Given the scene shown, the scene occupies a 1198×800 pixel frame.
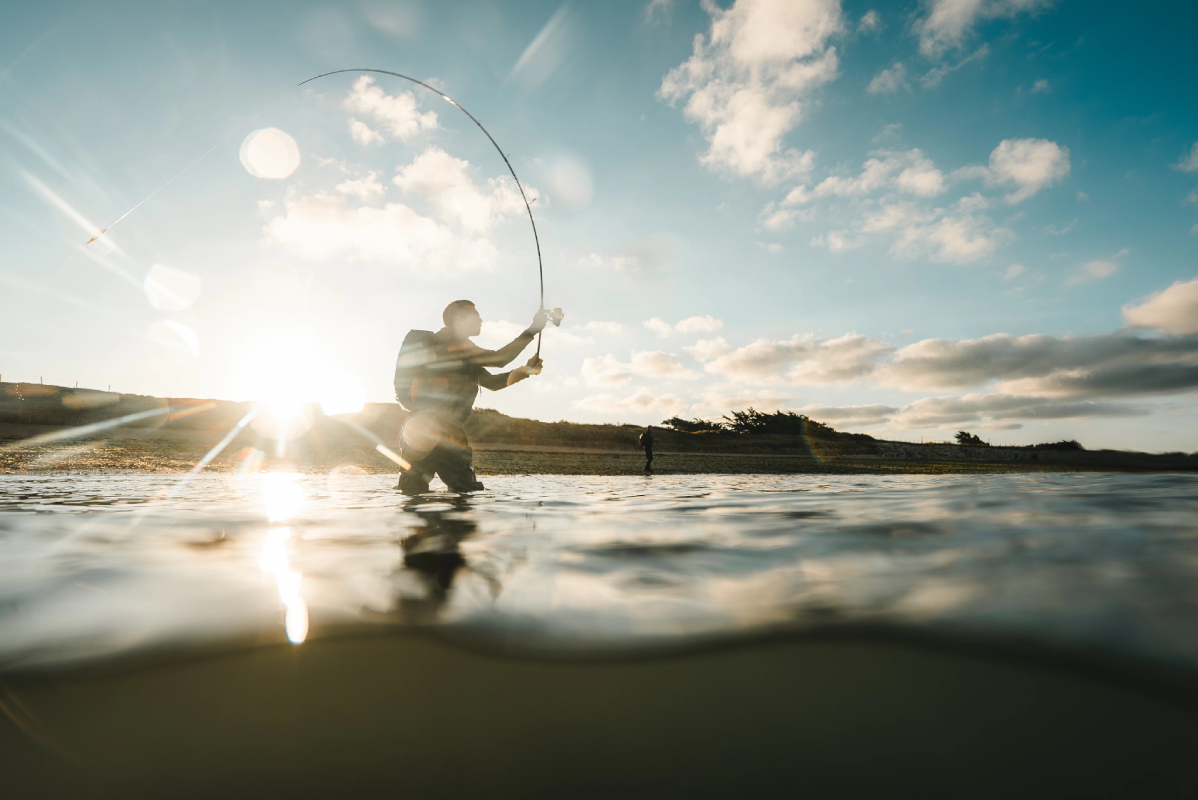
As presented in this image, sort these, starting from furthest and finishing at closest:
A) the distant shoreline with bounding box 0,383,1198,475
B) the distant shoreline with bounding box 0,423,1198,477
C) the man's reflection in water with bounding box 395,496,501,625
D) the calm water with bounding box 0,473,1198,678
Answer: the distant shoreline with bounding box 0,383,1198,475 → the distant shoreline with bounding box 0,423,1198,477 → the man's reflection in water with bounding box 395,496,501,625 → the calm water with bounding box 0,473,1198,678

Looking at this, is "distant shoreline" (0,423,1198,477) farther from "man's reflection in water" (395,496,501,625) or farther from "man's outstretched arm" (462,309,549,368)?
"man's reflection in water" (395,496,501,625)

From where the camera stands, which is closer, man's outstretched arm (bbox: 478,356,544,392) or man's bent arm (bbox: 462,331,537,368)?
man's bent arm (bbox: 462,331,537,368)

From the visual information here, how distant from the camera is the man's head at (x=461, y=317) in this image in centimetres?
627

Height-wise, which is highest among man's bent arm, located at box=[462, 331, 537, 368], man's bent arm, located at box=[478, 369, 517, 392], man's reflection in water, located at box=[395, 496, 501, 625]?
man's bent arm, located at box=[462, 331, 537, 368]

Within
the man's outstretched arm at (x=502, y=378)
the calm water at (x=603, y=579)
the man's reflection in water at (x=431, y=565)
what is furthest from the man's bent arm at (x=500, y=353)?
the calm water at (x=603, y=579)

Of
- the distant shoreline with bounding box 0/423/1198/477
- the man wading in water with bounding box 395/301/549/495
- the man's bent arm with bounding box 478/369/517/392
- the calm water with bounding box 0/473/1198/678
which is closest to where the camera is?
the calm water with bounding box 0/473/1198/678

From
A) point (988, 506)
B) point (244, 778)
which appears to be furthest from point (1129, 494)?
point (244, 778)

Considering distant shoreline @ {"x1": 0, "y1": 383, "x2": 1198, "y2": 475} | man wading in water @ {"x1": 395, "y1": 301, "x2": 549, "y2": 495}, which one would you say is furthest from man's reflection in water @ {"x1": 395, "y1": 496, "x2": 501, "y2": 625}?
distant shoreline @ {"x1": 0, "y1": 383, "x2": 1198, "y2": 475}

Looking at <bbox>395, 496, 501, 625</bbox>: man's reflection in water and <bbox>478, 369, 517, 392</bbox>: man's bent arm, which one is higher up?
<bbox>478, 369, 517, 392</bbox>: man's bent arm

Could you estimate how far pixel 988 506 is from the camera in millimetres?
4566

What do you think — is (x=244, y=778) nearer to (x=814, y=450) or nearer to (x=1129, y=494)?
(x=1129, y=494)

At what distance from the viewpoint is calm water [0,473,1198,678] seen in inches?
56.1

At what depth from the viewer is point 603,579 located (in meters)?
2.10

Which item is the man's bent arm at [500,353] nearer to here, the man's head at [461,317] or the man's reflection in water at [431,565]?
the man's head at [461,317]
